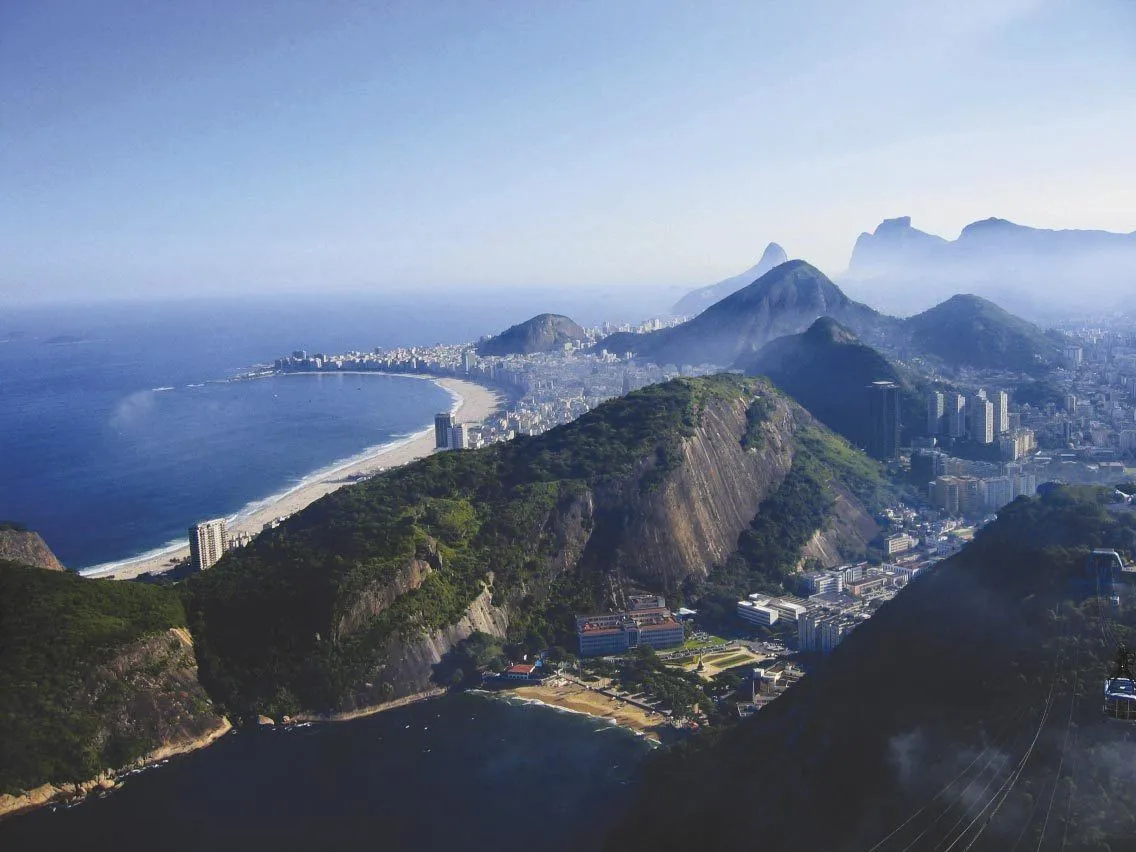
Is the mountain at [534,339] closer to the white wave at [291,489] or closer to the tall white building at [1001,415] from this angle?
the white wave at [291,489]

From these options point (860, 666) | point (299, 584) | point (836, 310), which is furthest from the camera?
point (836, 310)

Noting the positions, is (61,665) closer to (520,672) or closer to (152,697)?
(152,697)

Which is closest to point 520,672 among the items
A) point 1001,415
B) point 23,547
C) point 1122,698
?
point 1122,698

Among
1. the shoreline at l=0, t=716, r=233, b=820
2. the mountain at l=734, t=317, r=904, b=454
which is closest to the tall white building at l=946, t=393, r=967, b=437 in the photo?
the mountain at l=734, t=317, r=904, b=454

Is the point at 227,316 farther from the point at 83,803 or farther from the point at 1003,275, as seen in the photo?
the point at 83,803

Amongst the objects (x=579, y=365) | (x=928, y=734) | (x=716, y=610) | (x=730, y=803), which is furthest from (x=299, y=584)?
(x=579, y=365)

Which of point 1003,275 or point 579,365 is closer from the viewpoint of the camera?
point 579,365
